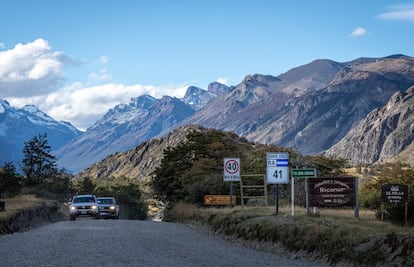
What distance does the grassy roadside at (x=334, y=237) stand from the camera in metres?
14.2

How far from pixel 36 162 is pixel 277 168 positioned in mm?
Answer: 63717

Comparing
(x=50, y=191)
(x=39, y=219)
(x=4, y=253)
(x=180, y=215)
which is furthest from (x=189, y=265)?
(x=50, y=191)

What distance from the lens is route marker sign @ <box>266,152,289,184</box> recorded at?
968 inches

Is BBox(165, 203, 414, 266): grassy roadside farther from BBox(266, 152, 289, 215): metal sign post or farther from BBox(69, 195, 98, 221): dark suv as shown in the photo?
BBox(69, 195, 98, 221): dark suv

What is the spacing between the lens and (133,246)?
1892cm

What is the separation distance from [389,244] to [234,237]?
9.27 metres

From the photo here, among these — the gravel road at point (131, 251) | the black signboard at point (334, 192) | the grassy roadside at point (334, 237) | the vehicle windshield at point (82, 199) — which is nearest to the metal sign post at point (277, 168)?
the grassy roadside at point (334, 237)

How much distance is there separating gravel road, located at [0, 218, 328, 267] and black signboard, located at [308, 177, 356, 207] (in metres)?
3.46

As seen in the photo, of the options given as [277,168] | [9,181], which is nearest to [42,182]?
[9,181]

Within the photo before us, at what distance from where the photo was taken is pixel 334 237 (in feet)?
53.9

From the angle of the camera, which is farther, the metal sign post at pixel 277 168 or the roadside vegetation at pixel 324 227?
the metal sign post at pixel 277 168

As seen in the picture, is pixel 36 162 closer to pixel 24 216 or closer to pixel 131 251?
pixel 24 216

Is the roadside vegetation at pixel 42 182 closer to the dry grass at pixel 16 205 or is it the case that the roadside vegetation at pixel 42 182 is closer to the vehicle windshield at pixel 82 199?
the dry grass at pixel 16 205

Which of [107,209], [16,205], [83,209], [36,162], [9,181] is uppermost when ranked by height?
[36,162]
